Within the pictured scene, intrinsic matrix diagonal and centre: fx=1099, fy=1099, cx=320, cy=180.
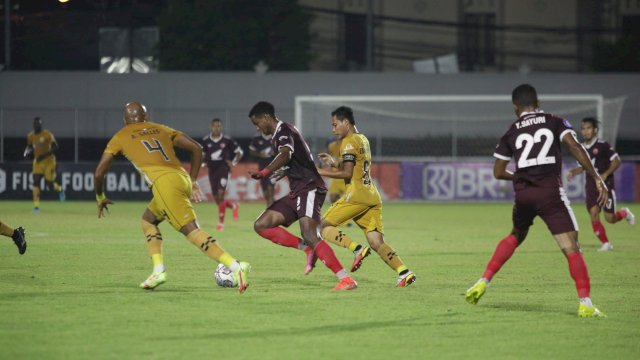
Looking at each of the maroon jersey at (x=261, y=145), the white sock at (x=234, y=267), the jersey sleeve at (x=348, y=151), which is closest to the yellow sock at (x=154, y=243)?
the white sock at (x=234, y=267)

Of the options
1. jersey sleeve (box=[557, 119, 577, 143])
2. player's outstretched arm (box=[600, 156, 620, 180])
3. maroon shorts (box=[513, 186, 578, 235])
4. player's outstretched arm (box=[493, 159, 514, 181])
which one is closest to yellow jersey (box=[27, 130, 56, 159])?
player's outstretched arm (box=[600, 156, 620, 180])

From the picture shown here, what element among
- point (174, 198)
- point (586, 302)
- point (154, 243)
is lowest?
point (586, 302)

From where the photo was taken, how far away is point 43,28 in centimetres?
4956

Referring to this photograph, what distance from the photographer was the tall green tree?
1912 inches

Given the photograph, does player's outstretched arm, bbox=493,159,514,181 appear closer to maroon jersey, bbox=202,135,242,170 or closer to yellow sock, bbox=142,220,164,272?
yellow sock, bbox=142,220,164,272

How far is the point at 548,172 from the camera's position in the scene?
10.4m

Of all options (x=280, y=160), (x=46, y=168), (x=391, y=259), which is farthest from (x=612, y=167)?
(x=46, y=168)

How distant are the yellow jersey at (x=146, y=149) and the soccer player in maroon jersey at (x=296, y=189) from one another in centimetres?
119

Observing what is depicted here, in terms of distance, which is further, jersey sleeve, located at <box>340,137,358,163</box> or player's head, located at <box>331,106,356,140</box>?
player's head, located at <box>331,106,356,140</box>

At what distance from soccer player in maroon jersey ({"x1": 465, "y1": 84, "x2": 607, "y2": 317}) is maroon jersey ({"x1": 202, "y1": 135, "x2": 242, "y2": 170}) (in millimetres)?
13902

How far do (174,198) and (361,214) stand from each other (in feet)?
8.00

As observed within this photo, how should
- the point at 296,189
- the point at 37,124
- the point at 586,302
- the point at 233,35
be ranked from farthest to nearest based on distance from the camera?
1. the point at 233,35
2. the point at 37,124
3. the point at 296,189
4. the point at 586,302

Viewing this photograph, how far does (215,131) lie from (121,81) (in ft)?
66.2

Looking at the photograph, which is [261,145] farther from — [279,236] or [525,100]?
[525,100]
